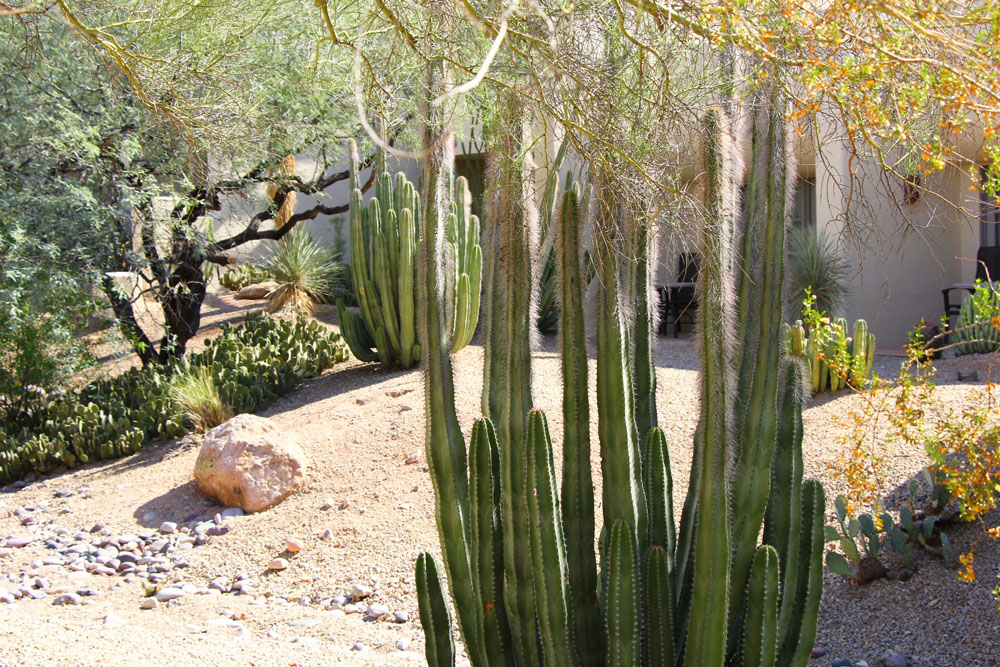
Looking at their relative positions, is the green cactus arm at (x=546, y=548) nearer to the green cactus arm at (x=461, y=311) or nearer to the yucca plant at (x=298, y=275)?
the green cactus arm at (x=461, y=311)

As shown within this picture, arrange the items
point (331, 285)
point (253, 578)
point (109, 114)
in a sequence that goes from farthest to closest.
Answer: point (331, 285)
point (109, 114)
point (253, 578)

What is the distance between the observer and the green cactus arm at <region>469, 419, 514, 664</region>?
3.56 meters

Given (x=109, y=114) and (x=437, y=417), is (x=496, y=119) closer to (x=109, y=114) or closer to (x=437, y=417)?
(x=437, y=417)

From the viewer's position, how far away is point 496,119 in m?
3.76

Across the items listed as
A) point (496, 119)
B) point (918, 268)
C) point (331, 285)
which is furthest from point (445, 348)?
point (331, 285)

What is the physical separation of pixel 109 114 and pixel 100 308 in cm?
216

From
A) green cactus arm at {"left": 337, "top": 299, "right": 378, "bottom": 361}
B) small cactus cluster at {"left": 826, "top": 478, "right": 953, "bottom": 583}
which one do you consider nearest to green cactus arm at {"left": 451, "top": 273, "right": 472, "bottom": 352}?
green cactus arm at {"left": 337, "top": 299, "right": 378, "bottom": 361}

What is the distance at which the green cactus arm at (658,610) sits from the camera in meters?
3.33

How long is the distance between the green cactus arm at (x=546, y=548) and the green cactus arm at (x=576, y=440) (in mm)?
146

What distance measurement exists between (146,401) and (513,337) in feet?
26.2

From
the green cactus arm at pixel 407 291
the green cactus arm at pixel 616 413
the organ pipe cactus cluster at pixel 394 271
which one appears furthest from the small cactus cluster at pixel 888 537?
the green cactus arm at pixel 407 291

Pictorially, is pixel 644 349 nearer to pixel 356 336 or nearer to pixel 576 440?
pixel 576 440

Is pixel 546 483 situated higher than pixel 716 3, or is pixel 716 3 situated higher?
pixel 716 3

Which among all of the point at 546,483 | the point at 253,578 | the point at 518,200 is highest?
the point at 518,200
